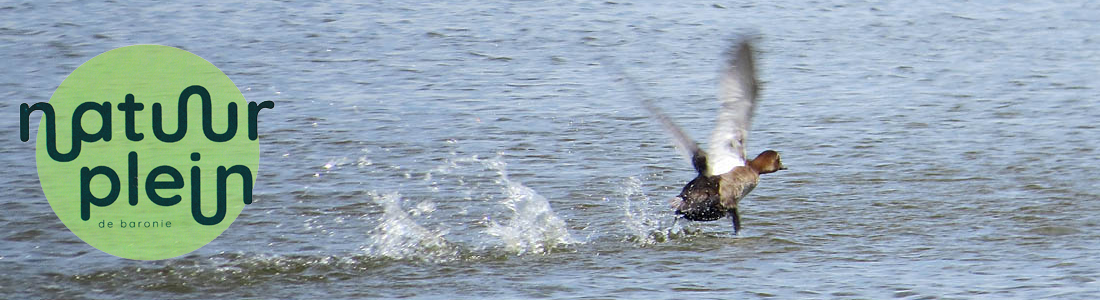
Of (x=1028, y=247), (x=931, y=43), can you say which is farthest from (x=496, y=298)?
(x=931, y=43)

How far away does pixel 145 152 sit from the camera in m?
9.37

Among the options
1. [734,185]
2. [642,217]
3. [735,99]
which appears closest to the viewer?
[735,99]

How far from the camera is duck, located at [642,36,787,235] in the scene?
6902mm

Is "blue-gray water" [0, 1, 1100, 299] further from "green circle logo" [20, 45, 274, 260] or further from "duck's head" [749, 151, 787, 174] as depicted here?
"duck's head" [749, 151, 787, 174]

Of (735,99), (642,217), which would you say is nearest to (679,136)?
(735,99)

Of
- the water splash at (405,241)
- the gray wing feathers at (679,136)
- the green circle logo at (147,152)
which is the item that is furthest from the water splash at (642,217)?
the green circle logo at (147,152)

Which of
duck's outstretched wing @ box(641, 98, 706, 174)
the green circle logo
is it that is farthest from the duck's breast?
the green circle logo

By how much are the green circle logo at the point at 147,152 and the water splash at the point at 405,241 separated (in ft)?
2.60

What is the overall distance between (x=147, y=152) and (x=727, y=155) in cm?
392

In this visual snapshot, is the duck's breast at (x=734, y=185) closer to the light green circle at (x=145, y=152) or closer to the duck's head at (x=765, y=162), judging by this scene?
the duck's head at (x=765, y=162)

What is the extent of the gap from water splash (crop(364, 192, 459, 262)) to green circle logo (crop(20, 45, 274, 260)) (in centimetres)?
79

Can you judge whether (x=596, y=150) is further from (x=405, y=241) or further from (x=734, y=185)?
(x=734, y=185)

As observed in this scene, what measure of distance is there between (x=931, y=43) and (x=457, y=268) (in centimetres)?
739

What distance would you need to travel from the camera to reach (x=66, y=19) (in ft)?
46.3
